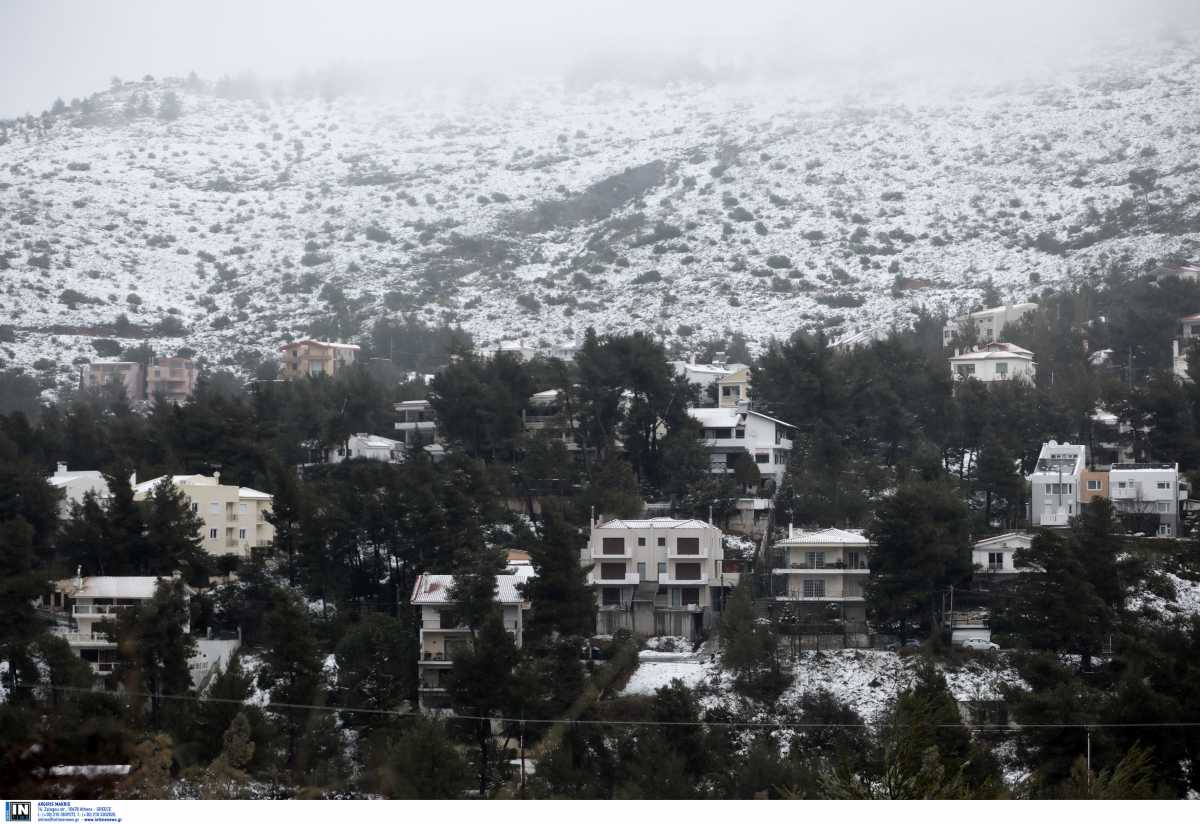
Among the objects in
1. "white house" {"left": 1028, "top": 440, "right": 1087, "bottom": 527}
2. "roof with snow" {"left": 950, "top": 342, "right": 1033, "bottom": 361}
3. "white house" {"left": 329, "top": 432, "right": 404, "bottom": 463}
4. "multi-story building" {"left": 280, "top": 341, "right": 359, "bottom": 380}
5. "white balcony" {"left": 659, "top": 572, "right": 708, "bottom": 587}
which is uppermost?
"multi-story building" {"left": 280, "top": 341, "right": 359, "bottom": 380}

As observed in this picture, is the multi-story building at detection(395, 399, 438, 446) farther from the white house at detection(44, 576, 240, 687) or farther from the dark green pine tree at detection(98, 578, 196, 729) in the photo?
the dark green pine tree at detection(98, 578, 196, 729)

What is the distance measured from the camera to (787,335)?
235ft

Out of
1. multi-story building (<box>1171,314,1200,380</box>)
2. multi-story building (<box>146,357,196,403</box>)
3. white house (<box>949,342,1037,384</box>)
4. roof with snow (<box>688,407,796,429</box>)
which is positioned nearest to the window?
roof with snow (<box>688,407,796,429</box>)

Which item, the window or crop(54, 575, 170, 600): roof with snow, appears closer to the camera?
crop(54, 575, 170, 600): roof with snow

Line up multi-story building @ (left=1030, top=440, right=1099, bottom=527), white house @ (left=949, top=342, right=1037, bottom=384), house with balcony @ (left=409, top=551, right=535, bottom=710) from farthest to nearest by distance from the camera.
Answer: white house @ (left=949, top=342, right=1037, bottom=384)
multi-story building @ (left=1030, top=440, right=1099, bottom=527)
house with balcony @ (left=409, top=551, right=535, bottom=710)

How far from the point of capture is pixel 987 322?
203 feet

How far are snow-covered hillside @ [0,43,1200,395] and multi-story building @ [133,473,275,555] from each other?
1379 inches

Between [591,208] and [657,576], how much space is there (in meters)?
67.1

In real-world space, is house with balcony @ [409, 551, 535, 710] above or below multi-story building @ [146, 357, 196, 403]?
below

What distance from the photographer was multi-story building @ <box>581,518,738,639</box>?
35031 millimetres

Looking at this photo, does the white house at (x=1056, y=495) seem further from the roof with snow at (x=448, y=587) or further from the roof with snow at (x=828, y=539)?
the roof with snow at (x=448, y=587)

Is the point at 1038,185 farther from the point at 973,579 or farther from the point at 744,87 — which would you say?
the point at 973,579

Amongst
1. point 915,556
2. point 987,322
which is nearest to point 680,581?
point 915,556

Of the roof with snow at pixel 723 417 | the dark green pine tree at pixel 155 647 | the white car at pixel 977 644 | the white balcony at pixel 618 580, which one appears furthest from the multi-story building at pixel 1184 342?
the dark green pine tree at pixel 155 647
